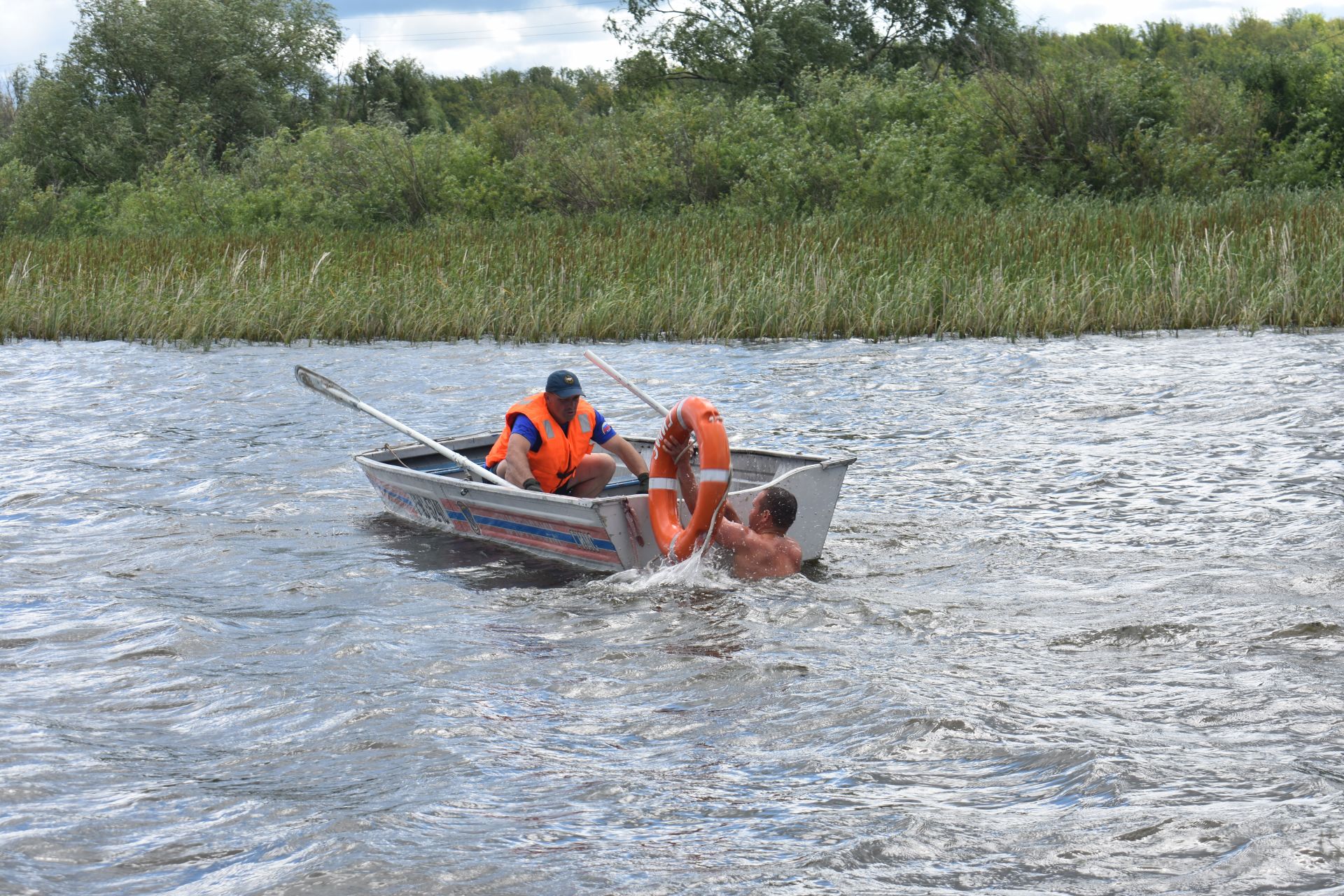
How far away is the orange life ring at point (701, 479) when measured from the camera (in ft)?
23.7

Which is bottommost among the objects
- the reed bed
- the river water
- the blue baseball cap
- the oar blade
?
the river water

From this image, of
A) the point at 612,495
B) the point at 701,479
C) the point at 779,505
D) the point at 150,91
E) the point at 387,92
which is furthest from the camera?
the point at 387,92

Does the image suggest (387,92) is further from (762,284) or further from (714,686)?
(714,686)

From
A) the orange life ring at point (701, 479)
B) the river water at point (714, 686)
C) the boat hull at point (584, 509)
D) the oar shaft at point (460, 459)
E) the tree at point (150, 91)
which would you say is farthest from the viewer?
the tree at point (150, 91)

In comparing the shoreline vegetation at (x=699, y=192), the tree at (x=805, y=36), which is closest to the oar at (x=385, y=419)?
the shoreline vegetation at (x=699, y=192)

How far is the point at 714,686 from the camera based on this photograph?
5938mm

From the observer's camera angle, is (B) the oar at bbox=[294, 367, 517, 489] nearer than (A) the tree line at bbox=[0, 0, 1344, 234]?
Yes

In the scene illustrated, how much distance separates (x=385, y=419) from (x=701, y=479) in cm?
369

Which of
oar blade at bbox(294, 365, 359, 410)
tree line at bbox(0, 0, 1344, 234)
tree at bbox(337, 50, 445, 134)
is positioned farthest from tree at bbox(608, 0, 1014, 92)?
A: oar blade at bbox(294, 365, 359, 410)

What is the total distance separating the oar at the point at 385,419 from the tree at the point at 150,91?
3472cm

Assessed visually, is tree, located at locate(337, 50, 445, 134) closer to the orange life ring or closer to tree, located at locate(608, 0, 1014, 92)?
tree, located at locate(608, 0, 1014, 92)

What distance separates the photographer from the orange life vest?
8914mm

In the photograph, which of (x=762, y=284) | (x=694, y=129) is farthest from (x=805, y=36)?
(x=762, y=284)

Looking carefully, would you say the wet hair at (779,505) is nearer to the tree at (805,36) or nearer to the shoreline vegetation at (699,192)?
the shoreline vegetation at (699,192)
